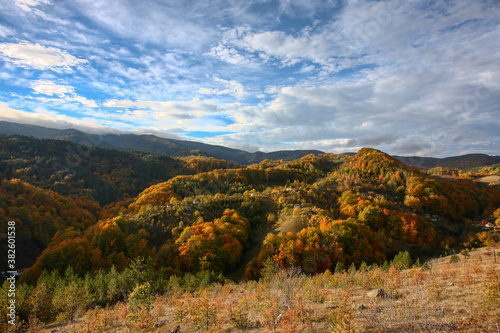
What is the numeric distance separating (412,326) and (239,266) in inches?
2202

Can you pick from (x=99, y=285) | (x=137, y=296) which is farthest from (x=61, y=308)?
(x=137, y=296)

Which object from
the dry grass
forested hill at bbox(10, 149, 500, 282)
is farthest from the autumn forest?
the dry grass

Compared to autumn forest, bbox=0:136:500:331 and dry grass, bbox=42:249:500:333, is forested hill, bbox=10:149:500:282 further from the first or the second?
dry grass, bbox=42:249:500:333

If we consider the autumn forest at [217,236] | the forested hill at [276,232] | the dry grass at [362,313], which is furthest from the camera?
the forested hill at [276,232]

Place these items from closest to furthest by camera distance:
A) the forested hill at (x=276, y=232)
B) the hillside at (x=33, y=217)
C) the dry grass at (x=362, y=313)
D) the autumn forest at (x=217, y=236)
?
the dry grass at (x=362, y=313)
the autumn forest at (x=217, y=236)
the forested hill at (x=276, y=232)
the hillside at (x=33, y=217)

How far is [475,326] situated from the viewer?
11844 millimetres

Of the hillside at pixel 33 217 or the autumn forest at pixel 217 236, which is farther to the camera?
the hillside at pixel 33 217

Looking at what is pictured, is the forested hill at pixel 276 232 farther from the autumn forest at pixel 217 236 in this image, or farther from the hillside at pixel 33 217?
the hillside at pixel 33 217

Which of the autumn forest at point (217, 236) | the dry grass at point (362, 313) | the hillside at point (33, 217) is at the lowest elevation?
the hillside at point (33, 217)

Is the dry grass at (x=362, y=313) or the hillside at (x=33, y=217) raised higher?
the dry grass at (x=362, y=313)

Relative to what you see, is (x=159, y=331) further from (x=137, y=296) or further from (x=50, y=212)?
(x=50, y=212)

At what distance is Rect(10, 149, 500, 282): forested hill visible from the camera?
5816 cm

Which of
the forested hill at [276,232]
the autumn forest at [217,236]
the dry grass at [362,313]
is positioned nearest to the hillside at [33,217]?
the autumn forest at [217,236]

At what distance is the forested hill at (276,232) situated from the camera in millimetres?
58156
